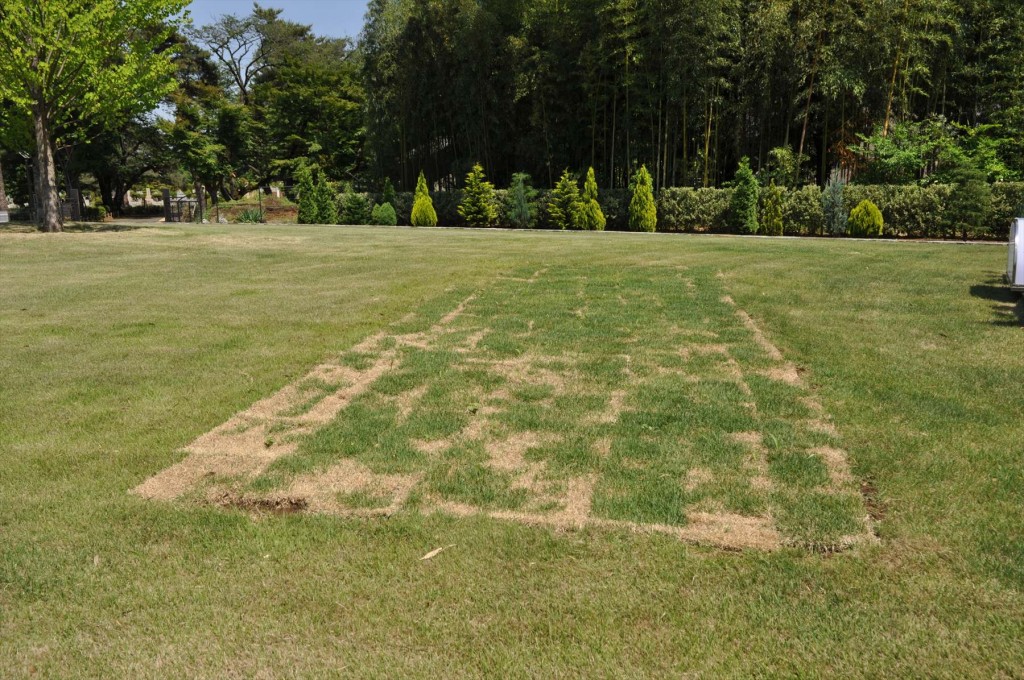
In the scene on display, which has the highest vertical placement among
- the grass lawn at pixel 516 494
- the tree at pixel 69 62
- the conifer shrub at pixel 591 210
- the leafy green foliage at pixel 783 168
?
the tree at pixel 69 62

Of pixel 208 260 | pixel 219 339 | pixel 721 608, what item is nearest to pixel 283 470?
pixel 721 608

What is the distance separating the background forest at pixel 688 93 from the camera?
1941cm

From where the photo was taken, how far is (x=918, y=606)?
6.78ft

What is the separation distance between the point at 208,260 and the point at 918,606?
1152 cm

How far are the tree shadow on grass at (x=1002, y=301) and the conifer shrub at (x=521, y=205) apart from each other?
16650mm

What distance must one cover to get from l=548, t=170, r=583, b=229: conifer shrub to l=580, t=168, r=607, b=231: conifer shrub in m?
0.29

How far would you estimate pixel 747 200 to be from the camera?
1923cm

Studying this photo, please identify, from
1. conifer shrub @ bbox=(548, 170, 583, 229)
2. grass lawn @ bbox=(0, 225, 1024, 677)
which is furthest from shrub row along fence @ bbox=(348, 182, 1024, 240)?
grass lawn @ bbox=(0, 225, 1024, 677)

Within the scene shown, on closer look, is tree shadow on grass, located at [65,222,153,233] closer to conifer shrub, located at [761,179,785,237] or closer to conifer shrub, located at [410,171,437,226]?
conifer shrub, located at [410,171,437,226]

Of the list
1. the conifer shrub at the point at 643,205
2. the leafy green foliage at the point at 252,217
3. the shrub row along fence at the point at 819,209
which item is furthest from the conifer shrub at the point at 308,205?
the conifer shrub at the point at 643,205

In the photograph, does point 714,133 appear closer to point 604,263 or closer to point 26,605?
point 604,263

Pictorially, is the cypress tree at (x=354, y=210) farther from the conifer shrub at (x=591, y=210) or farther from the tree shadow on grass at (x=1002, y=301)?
the tree shadow on grass at (x=1002, y=301)

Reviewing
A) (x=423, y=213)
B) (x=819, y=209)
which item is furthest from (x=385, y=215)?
(x=819, y=209)

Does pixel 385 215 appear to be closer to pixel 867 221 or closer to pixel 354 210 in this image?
pixel 354 210
